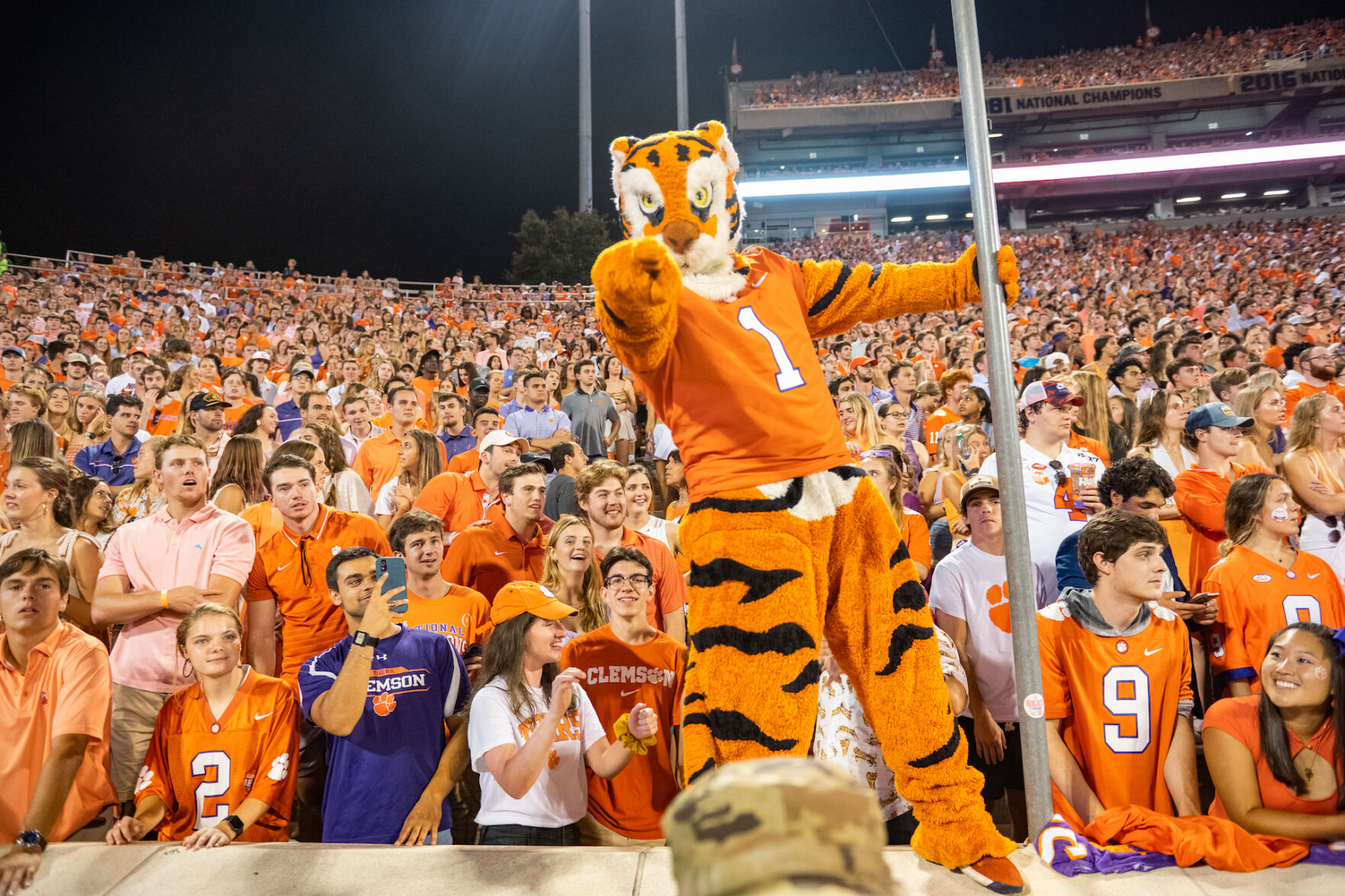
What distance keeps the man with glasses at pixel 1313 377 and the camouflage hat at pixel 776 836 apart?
6903mm

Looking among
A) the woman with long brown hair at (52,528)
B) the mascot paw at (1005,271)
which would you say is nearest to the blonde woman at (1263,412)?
the mascot paw at (1005,271)

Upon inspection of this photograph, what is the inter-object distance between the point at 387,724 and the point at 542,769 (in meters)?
0.61

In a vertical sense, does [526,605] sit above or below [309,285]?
below

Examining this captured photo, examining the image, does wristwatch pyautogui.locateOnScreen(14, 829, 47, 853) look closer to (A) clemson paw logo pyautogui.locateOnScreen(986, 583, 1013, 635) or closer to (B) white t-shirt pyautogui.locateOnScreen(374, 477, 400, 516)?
(B) white t-shirt pyautogui.locateOnScreen(374, 477, 400, 516)

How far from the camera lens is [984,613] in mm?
3273

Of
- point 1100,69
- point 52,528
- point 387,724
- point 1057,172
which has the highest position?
point 1100,69

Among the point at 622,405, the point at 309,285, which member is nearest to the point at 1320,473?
the point at 622,405

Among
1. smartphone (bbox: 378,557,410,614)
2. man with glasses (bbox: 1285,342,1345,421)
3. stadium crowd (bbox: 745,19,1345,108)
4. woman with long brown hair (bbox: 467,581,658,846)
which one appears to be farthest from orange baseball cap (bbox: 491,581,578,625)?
stadium crowd (bbox: 745,19,1345,108)

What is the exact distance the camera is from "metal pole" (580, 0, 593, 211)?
793 inches

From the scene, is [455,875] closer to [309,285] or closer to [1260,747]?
[1260,747]

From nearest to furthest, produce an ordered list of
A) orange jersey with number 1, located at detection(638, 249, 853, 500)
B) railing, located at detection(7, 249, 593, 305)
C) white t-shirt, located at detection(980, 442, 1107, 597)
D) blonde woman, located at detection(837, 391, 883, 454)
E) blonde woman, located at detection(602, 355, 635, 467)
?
orange jersey with number 1, located at detection(638, 249, 853, 500), white t-shirt, located at detection(980, 442, 1107, 597), blonde woman, located at detection(837, 391, 883, 454), blonde woman, located at detection(602, 355, 635, 467), railing, located at detection(7, 249, 593, 305)

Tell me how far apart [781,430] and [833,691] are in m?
1.15

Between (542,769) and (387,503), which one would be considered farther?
(387,503)

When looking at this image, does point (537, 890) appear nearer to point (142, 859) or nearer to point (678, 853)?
point (142, 859)
